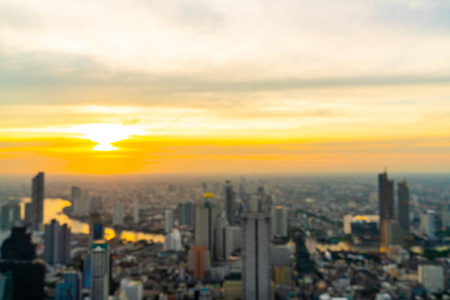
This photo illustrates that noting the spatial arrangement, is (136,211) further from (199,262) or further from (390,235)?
(390,235)

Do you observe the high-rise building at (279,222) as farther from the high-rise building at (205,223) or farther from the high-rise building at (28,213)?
the high-rise building at (28,213)

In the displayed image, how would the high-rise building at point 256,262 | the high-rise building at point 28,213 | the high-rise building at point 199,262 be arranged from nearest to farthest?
the high-rise building at point 28,213, the high-rise building at point 256,262, the high-rise building at point 199,262

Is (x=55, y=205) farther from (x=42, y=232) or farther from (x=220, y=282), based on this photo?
(x=220, y=282)

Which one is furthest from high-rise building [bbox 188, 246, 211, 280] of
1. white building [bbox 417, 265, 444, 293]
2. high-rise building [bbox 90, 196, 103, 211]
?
white building [bbox 417, 265, 444, 293]

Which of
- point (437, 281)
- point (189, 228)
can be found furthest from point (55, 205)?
point (437, 281)

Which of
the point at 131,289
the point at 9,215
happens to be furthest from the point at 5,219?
the point at 131,289

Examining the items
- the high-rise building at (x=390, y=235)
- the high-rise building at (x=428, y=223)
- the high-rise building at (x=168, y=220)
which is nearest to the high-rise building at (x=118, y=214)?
the high-rise building at (x=168, y=220)
